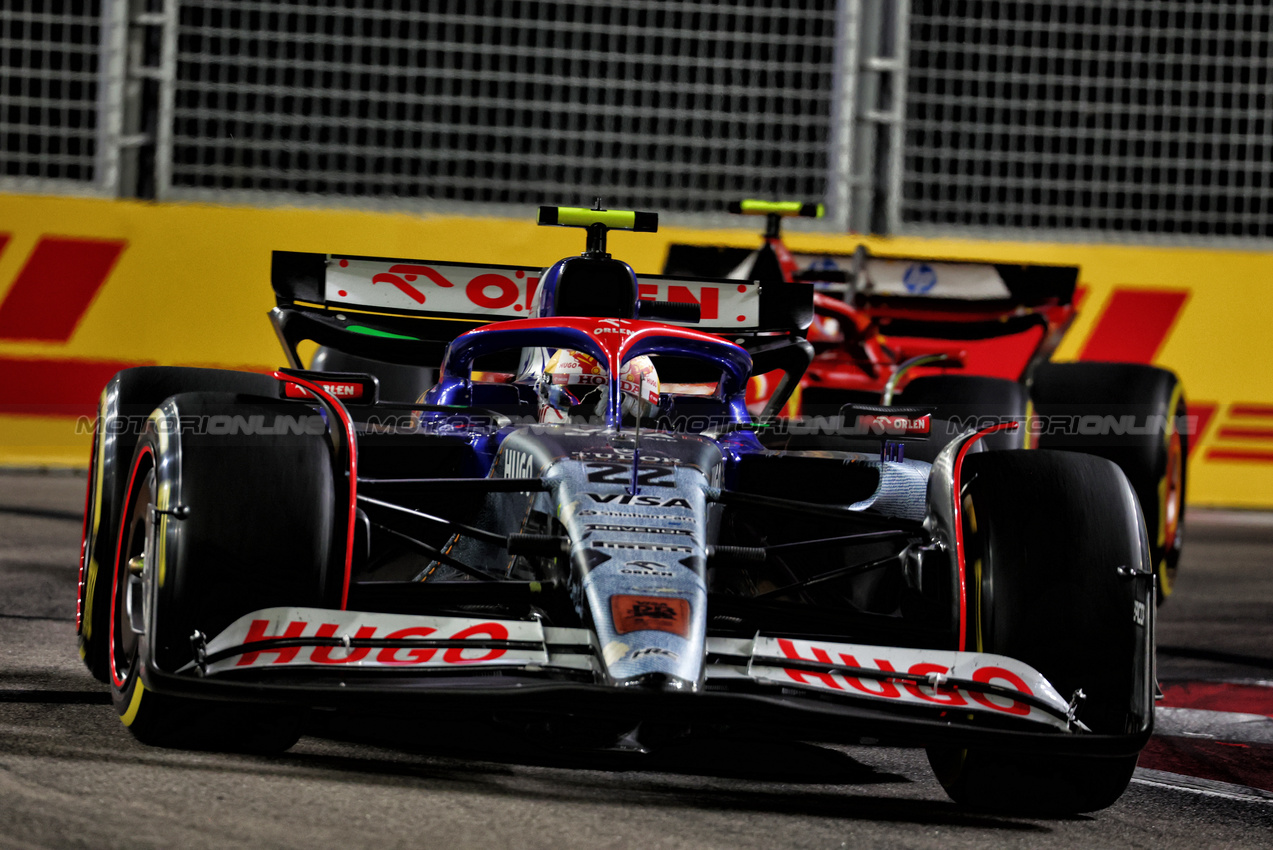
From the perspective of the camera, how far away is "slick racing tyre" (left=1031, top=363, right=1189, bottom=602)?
19.8 feet

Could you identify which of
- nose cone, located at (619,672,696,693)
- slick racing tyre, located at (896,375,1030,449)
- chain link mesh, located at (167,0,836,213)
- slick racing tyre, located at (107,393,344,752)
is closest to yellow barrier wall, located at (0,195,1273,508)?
chain link mesh, located at (167,0,836,213)

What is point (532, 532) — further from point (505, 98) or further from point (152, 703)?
Result: point (505, 98)

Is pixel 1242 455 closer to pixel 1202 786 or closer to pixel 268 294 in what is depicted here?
pixel 268 294

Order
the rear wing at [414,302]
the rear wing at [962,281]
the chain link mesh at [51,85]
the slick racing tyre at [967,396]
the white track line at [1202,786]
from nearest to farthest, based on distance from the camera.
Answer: the white track line at [1202,786]
the rear wing at [414,302]
the slick racing tyre at [967,396]
the rear wing at [962,281]
the chain link mesh at [51,85]

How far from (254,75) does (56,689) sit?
7057 millimetres

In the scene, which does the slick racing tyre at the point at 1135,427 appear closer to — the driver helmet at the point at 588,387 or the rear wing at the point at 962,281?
the rear wing at the point at 962,281

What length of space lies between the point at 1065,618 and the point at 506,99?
7.36 m

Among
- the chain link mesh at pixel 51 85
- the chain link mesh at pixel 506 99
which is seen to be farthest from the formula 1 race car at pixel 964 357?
the chain link mesh at pixel 51 85

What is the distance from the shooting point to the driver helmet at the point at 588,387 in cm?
415

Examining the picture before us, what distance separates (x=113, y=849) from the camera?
7.97 ft

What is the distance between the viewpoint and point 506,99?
986 cm

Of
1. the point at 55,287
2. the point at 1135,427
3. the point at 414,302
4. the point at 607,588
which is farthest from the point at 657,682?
the point at 55,287

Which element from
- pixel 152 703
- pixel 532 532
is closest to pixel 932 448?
pixel 532 532

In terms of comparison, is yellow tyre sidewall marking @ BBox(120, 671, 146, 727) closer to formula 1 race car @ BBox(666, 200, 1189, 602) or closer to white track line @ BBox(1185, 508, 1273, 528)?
formula 1 race car @ BBox(666, 200, 1189, 602)
